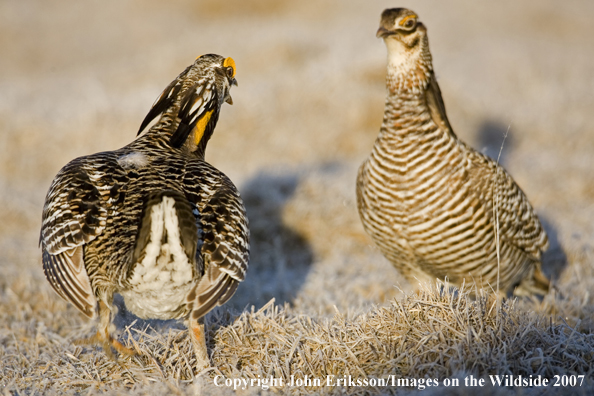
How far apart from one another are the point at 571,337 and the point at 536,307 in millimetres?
1368

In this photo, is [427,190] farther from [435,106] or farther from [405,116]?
[435,106]

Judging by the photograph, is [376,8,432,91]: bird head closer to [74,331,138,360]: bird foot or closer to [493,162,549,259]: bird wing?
[493,162,549,259]: bird wing

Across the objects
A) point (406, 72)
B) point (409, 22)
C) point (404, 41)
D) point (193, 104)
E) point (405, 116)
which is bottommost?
point (405, 116)

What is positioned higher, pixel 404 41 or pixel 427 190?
pixel 404 41

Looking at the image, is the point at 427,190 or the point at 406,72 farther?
the point at 406,72

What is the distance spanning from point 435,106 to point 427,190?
68cm

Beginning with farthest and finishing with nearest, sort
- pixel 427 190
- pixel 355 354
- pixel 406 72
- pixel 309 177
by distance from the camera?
pixel 309 177 < pixel 406 72 < pixel 427 190 < pixel 355 354

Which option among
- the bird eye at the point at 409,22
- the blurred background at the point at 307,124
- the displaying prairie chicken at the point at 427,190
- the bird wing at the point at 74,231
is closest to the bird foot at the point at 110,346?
the bird wing at the point at 74,231

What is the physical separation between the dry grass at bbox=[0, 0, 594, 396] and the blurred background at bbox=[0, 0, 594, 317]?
3cm

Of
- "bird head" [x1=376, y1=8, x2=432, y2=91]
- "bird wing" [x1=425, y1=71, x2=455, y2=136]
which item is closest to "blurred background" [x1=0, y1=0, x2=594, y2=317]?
"bird wing" [x1=425, y1=71, x2=455, y2=136]

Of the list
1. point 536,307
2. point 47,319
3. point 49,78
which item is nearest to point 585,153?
point 536,307

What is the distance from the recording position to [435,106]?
3990 millimetres

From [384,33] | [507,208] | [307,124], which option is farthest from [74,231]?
[307,124]

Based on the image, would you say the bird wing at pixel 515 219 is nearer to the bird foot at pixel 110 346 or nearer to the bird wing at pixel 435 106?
the bird wing at pixel 435 106
